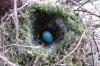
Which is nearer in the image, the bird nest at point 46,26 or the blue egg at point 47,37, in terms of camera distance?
the bird nest at point 46,26

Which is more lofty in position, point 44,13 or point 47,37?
point 44,13

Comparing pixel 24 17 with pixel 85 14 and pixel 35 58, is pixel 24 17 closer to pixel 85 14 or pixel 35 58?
pixel 35 58

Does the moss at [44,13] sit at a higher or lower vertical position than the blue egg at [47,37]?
higher

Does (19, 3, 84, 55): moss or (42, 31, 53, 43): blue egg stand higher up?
(19, 3, 84, 55): moss

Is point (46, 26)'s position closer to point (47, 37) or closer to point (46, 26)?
point (46, 26)

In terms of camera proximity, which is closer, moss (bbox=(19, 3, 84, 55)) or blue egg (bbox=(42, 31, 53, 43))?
moss (bbox=(19, 3, 84, 55))

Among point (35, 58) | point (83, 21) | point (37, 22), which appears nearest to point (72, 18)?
point (83, 21)

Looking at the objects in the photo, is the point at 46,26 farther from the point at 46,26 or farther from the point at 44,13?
the point at 44,13

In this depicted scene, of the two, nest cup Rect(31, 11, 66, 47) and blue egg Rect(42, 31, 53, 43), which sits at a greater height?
nest cup Rect(31, 11, 66, 47)

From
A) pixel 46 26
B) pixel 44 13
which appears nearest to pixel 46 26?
pixel 46 26

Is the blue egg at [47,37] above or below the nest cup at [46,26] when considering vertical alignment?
below

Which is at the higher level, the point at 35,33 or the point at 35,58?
the point at 35,33
